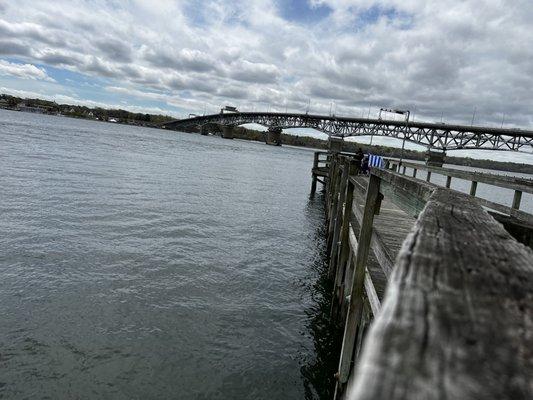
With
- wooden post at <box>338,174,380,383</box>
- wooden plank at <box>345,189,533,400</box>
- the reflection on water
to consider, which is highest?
wooden plank at <box>345,189,533,400</box>

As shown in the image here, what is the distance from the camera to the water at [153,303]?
276 inches

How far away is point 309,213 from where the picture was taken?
25.8 metres

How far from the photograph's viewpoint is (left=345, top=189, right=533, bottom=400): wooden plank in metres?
0.70

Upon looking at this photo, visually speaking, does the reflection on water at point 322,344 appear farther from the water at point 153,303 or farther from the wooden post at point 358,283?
the wooden post at point 358,283

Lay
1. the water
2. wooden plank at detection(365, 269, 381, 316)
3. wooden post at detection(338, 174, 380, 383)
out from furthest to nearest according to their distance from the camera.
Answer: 1. the water
2. wooden post at detection(338, 174, 380, 383)
3. wooden plank at detection(365, 269, 381, 316)

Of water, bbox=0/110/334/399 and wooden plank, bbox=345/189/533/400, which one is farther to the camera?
water, bbox=0/110/334/399

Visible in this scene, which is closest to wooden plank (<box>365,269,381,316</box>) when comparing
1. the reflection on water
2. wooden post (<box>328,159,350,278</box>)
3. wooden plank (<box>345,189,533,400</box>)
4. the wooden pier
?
the reflection on water

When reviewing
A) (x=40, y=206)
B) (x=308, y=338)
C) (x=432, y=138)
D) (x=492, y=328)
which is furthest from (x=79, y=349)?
(x=432, y=138)

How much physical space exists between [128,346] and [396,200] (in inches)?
235

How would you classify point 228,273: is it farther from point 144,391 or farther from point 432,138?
point 432,138

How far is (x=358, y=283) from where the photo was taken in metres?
6.14

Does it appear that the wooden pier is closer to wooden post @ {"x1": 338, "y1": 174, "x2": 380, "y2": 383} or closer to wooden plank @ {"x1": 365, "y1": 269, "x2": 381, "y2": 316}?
wooden plank @ {"x1": 365, "y1": 269, "x2": 381, "y2": 316}

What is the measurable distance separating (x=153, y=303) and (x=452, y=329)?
947 centimetres

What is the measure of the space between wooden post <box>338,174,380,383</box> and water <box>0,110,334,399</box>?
1346 millimetres
